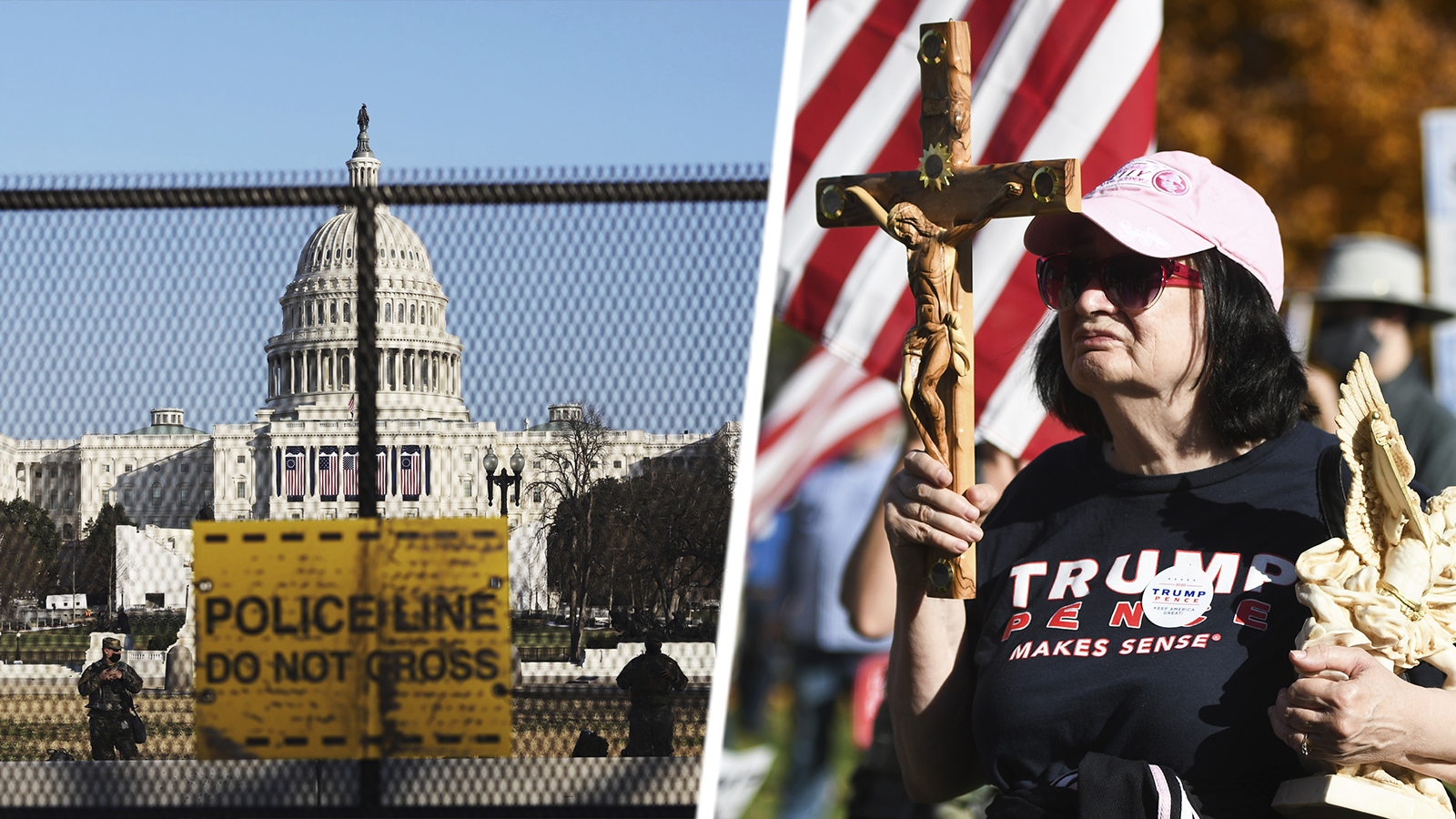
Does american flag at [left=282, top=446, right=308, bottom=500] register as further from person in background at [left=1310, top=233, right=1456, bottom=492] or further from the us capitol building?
person in background at [left=1310, top=233, right=1456, bottom=492]

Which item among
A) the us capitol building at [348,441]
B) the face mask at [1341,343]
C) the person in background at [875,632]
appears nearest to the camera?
the person in background at [875,632]

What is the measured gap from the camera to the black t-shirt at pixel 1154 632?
5.74ft

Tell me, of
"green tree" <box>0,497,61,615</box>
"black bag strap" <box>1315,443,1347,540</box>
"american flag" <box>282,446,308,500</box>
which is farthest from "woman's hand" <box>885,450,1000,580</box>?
"american flag" <box>282,446,308,500</box>

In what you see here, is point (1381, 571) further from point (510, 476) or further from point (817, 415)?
point (510, 476)

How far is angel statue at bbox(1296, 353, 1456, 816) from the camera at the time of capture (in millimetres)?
1669

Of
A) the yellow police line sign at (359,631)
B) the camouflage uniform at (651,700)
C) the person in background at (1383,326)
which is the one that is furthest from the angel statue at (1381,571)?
the camouflage uniform at (651,700)

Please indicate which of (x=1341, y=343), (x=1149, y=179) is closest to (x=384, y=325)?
(x=1341, y=343)

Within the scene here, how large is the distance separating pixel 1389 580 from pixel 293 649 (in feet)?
11.9

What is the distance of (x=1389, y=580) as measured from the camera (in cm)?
173

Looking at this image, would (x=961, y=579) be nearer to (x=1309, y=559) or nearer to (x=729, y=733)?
(x=1309, y=559)

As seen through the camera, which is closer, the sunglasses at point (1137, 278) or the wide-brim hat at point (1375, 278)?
the sunglasses at point (1137, 278)

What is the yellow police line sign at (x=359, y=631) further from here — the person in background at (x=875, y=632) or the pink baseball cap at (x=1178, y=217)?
the pink baseball cap at (x=1178, y=217)

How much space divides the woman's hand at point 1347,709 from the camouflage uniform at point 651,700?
136 inches

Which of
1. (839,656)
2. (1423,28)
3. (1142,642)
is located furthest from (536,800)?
(1423,28)
